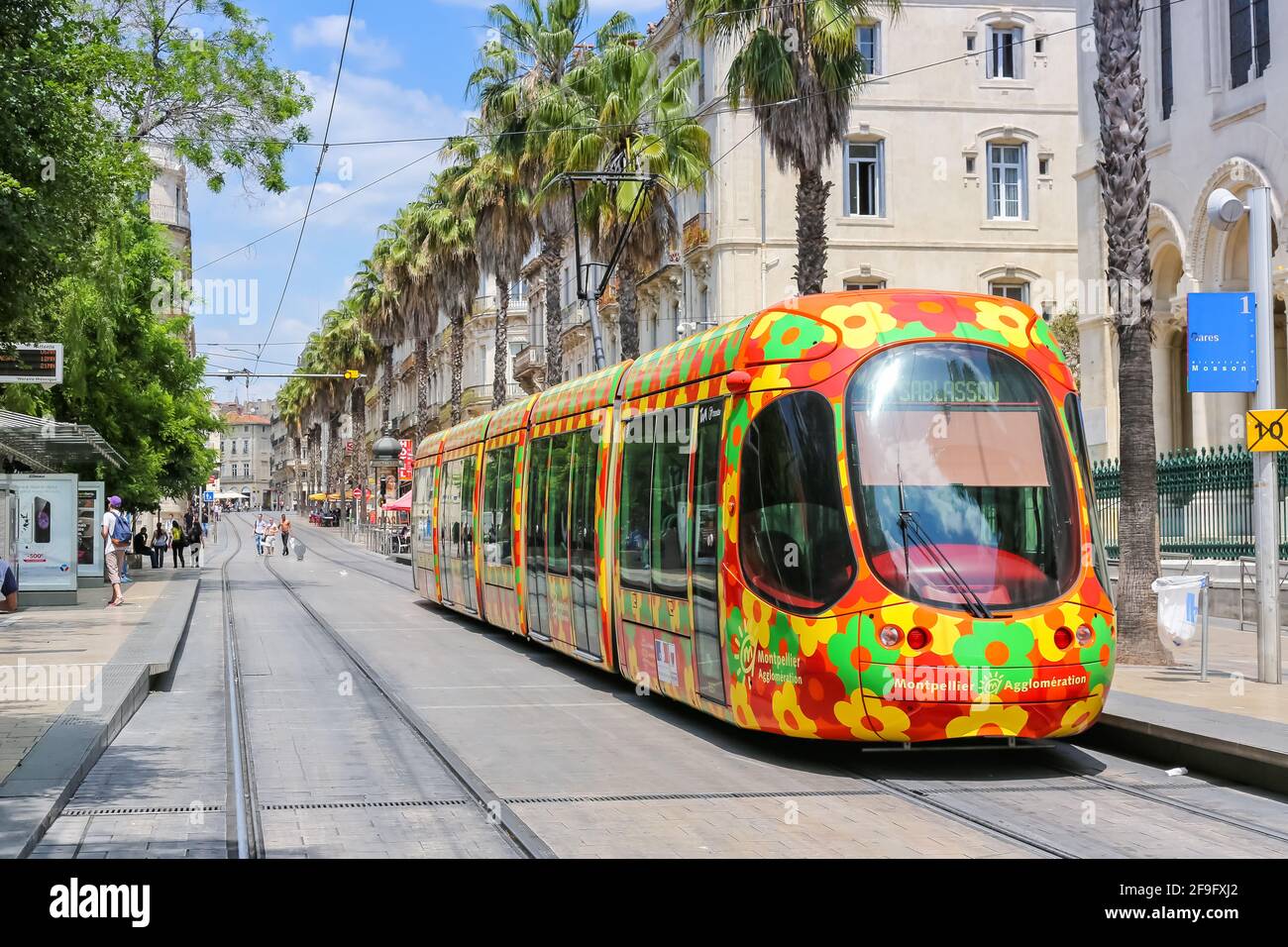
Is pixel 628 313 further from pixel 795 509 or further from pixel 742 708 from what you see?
pixel 795 509

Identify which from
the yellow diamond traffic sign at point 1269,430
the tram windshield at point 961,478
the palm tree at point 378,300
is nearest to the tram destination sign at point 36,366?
the tram windshield at point 961,478

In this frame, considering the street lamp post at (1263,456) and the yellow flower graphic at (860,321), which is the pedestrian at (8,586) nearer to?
the yellow flower graphic at (860,321)

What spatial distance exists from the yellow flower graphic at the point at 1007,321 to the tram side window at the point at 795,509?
1.40 meters

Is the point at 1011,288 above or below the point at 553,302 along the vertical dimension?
above

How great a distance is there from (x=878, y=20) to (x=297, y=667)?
29313 mm

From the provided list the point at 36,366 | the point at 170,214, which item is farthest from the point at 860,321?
the point at 170,214

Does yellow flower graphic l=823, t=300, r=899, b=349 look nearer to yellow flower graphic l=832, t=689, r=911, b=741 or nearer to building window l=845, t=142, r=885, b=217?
yellow flower graphic l=832, t=689, r=911, b=741

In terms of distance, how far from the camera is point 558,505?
16641 mm

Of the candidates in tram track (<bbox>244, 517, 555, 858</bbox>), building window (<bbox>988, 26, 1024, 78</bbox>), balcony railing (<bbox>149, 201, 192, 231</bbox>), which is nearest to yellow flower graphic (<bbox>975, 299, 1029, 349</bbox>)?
tram track (<bbox>244, 517, 555, 858</bbox>)

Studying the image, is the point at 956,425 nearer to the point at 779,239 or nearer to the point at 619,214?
the point at 619,214

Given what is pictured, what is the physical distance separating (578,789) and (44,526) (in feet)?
63.9

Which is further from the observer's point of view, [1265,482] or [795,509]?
[1265,482]

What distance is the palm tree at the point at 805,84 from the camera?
21.8m
